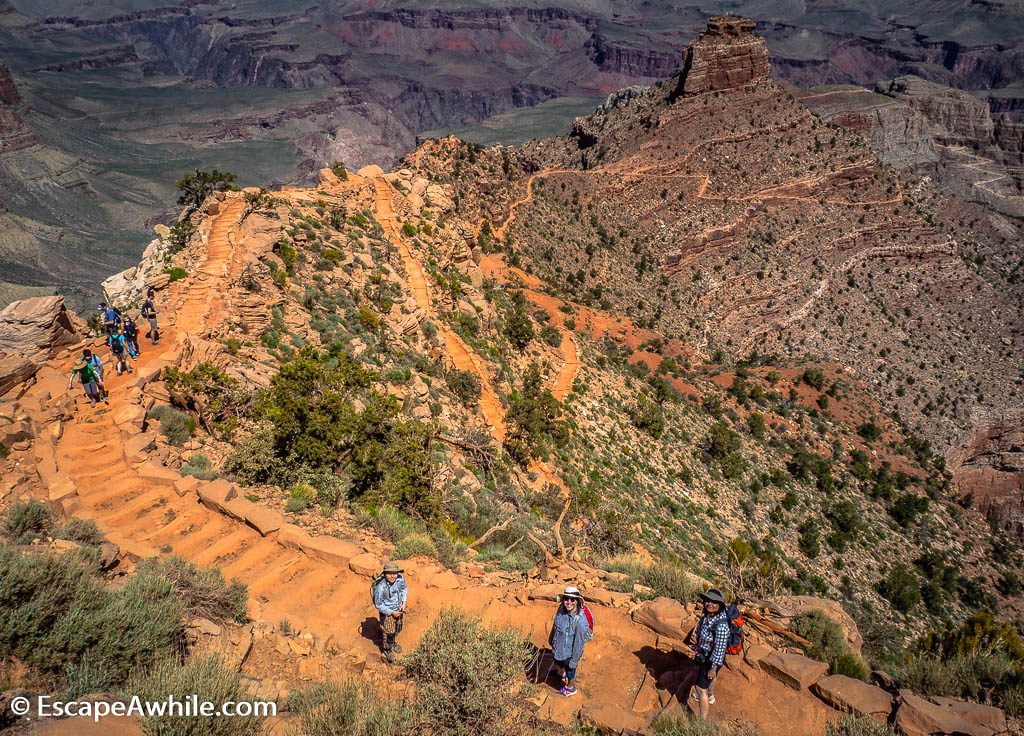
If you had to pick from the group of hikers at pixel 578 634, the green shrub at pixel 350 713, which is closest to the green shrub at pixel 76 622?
the green shrub at pixel 350 713

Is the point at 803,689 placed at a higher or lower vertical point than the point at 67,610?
lower

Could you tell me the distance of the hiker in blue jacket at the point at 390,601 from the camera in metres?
10.1

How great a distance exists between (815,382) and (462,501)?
131 ft

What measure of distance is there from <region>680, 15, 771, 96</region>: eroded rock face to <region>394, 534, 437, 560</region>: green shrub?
7266 cm

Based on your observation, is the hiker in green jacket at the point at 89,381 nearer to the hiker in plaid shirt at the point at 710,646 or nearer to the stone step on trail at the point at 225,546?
the stone step on trail at the point at 225,546

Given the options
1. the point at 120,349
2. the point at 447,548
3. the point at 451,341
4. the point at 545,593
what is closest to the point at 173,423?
the point at 120,349

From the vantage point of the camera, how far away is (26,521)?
35.0ft

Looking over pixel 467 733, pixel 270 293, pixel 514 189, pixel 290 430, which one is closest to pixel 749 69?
pixel 514 189

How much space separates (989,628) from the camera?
1248cm

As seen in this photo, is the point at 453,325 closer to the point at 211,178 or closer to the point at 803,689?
the point at 211,178

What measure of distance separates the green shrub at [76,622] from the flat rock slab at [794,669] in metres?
9.12

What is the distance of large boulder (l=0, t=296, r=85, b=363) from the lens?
1745cm

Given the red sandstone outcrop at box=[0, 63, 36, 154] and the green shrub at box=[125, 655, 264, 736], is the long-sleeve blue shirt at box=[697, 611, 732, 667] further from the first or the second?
the red sandstone outcrop at box=[0, 63, 36, 154]

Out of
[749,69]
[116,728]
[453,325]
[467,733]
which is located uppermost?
[749,69]
